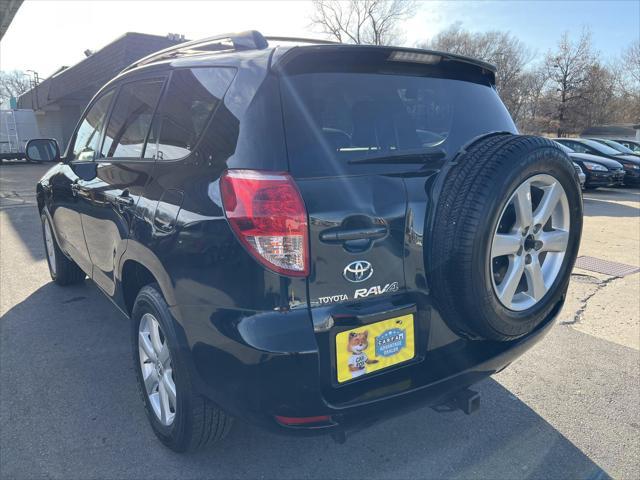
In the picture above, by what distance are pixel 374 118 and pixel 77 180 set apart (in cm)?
233

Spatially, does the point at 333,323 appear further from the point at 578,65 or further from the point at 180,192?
the point at 578,65

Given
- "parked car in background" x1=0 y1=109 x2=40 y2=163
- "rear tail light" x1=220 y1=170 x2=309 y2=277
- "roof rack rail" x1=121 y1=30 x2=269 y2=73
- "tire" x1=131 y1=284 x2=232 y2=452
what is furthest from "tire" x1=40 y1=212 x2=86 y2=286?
"parked car in background" x1=0 y1=109 x2=40 y2=163

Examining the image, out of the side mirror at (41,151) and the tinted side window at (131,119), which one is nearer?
the tinted side window at (131,119)

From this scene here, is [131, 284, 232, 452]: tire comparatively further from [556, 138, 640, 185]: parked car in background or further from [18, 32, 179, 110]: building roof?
[556, 138, 640, 185]: parked car in background

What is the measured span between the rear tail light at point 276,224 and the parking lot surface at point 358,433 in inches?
43.4

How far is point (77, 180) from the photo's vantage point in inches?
132

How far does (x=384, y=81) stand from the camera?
209cm

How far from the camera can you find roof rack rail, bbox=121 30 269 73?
2021 mm

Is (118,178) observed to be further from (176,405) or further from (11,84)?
(11,84)

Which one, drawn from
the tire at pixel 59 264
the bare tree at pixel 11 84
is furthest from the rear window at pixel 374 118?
the bare tree at pixel 11 84

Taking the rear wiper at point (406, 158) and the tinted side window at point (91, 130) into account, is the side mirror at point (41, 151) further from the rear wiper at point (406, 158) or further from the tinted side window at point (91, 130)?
the rear wiper at point (406, 158)

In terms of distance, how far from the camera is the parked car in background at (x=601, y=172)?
1306 cm

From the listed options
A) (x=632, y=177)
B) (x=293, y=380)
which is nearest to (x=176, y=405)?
(x=293, y=380)

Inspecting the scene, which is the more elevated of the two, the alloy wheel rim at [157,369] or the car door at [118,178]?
the car door at [118,178]
